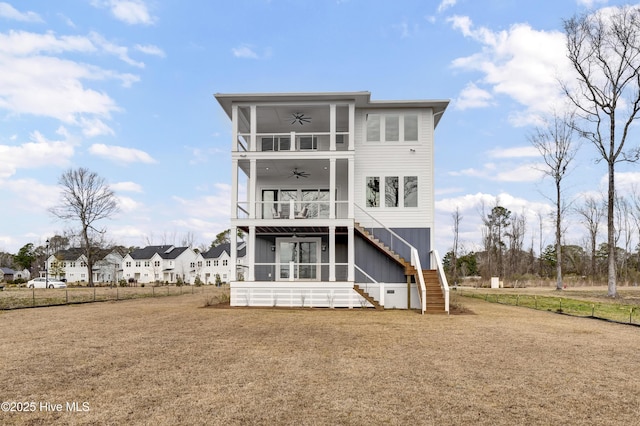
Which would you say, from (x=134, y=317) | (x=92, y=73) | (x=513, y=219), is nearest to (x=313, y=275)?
(x=134, y=317)

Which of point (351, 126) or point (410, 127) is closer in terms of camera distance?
point (351, 126)

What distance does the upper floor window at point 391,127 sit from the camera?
2153 centimetres

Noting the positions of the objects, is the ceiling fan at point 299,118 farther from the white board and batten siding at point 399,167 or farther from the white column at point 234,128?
the white column at point 234,128

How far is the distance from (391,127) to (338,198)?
4196 mm

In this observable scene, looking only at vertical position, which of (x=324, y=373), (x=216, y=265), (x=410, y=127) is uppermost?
(x=410, y=127)

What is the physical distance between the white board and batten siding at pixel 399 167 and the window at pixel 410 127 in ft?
0.62

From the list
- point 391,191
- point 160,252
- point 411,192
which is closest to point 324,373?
point 391,191

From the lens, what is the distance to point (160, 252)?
8106 cm

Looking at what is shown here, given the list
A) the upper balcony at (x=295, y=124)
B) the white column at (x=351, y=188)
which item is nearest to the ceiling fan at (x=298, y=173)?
the upper balcony at (x=295, y=124)

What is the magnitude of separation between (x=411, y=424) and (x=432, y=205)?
16.3 meters

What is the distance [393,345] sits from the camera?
34.0 feet

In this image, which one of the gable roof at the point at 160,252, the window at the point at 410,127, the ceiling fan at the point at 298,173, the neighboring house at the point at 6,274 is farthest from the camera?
the neighboring house at the point at 6,274

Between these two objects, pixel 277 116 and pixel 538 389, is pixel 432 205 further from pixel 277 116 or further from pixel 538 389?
pixel 538 389

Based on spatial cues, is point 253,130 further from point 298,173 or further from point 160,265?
point 160,265
